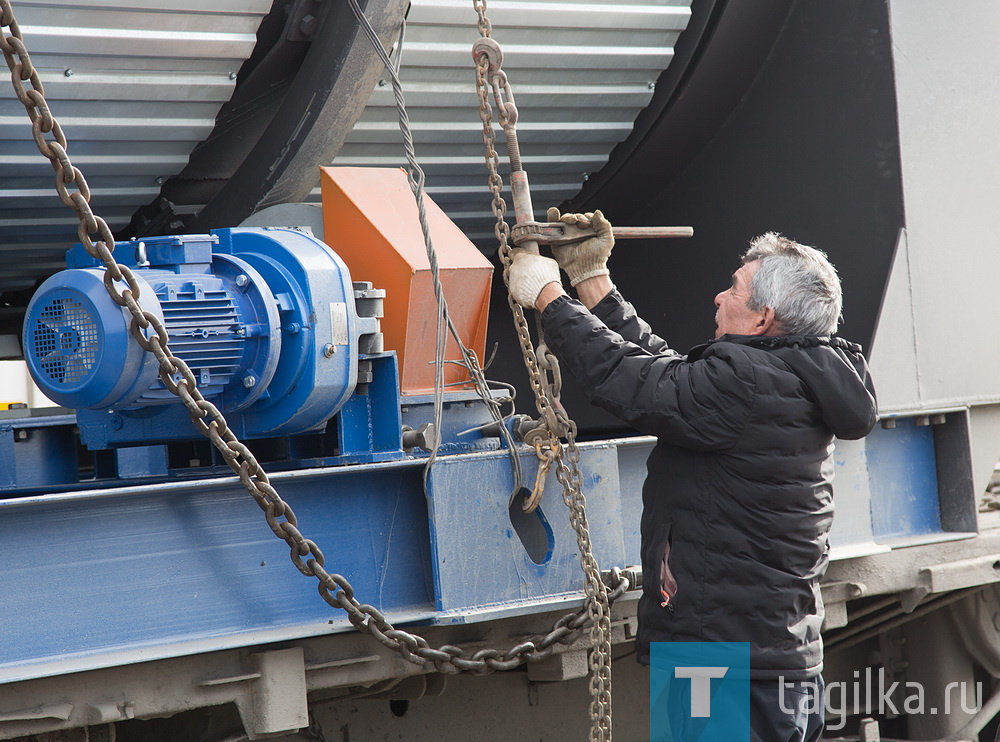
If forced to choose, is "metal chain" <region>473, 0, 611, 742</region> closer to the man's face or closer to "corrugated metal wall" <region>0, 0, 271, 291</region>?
the man's face

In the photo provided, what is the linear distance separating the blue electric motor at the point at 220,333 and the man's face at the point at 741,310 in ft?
2.75

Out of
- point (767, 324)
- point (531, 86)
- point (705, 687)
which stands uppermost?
point (531, 86)

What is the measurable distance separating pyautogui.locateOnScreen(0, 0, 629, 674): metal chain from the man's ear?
3.27 ft

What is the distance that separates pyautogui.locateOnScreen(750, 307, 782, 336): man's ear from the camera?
2.55 m

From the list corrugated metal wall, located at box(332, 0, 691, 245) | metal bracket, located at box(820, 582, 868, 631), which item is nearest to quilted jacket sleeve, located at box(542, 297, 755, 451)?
metal bracket, located at box(820, 582, 868, 631)

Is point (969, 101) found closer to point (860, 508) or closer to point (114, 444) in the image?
point (860, 508)

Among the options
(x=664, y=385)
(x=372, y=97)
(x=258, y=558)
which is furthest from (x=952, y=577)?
(x=372, y=97)

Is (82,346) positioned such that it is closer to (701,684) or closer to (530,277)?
(530,277)

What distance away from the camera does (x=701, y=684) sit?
2.46 metres

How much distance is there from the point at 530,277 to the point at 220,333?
0.73 meters

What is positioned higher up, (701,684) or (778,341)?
(778,341)

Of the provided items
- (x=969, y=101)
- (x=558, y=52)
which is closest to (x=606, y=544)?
(x=558, y=52)

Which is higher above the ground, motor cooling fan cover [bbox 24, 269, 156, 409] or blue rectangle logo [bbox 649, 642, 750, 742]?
motor cooling fan cover [bbox 24, 269, 156, 409]

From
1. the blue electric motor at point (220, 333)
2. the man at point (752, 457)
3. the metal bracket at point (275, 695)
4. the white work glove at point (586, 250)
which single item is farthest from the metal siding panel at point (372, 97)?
the metal bracket at point (275, 695)
